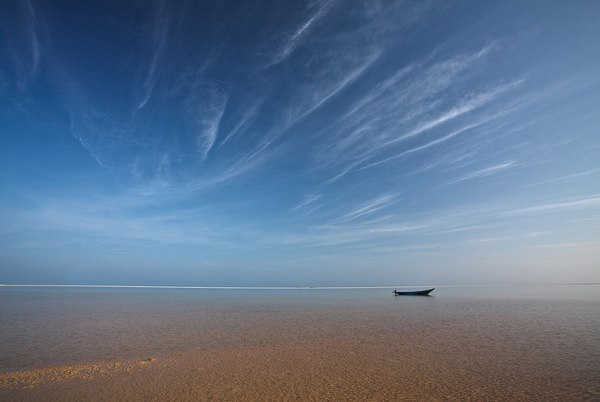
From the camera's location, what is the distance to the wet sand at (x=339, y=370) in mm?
6852

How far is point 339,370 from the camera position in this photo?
8.54m

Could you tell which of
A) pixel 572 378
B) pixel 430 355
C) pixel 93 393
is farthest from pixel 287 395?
pixel 572 378

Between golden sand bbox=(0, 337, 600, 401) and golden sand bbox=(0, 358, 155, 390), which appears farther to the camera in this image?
golden sand bbox=(0, 358, 155, 390)

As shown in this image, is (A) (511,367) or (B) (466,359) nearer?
(A) (511,367)

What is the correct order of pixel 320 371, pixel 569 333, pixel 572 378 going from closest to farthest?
1. pixel 572 378
2. pixel 320 371
3. pixel 569 333

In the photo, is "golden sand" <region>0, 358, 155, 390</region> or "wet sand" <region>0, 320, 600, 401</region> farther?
"golden sand" <region>0, 358, 155, 390</region>

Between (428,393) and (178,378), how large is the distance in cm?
626

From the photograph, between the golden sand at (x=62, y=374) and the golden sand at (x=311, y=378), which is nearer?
the golden sand at (x=311, y=378)

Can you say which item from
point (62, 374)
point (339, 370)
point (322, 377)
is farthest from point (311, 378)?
point (62, 374)

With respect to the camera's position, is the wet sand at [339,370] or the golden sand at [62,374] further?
the golden sand at [62,374]

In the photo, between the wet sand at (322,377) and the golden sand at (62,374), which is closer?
the wet sand at (322,377)

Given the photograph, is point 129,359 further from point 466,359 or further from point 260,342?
point 466,359

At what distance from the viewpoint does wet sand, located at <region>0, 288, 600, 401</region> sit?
270 inches

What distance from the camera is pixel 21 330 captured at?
1408 cm
